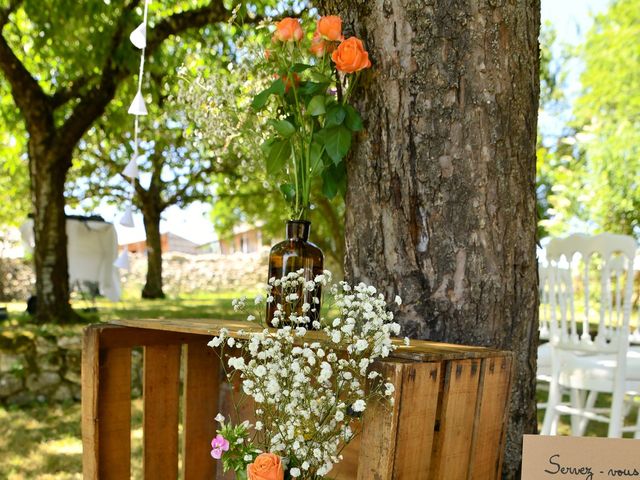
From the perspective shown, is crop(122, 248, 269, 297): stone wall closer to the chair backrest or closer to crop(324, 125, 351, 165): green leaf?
the chair backrest

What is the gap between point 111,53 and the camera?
180 inches

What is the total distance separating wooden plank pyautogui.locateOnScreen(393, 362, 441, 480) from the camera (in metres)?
1.19

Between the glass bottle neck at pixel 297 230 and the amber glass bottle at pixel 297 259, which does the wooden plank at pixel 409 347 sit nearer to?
the amber glass bottle at pixel 297 259

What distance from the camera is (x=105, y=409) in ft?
5.67

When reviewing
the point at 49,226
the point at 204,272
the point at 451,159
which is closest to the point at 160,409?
the point at 451,159

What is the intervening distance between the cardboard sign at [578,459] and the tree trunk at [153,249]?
10.9 m

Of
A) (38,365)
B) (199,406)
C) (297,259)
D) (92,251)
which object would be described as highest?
(297,259)

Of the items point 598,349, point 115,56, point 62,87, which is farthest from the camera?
point 62,87

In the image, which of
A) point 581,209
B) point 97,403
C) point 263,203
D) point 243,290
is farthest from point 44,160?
point 243,290

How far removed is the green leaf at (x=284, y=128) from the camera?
5.27 feet

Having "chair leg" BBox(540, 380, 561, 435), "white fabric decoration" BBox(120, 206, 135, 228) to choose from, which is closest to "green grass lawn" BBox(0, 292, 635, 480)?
"chair leg" BBox(540, 380, 561, 435)

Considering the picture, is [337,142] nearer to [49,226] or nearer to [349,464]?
[349,464]

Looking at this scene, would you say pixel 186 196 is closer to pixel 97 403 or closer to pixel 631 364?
pixel 631 364

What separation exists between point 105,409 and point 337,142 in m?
0.84
